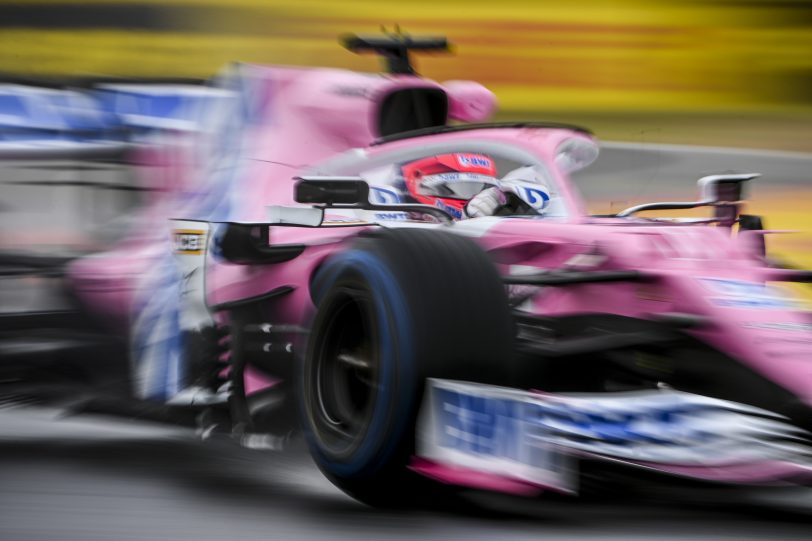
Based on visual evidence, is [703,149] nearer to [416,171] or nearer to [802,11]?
[802,11]

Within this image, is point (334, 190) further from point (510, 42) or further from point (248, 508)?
point (510, 42)

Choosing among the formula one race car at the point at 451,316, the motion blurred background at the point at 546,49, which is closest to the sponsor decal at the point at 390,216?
the formula one race car at the point at 451,316

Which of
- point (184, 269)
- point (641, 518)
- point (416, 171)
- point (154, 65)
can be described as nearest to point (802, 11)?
point (154, 65)

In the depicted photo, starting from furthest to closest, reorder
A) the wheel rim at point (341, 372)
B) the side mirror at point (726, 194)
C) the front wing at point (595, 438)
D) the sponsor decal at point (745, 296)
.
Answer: the side mirror at point (726, 194)
the wheel rim at point (341, 372)
the sponsor decal at point (745, 296)
the front wing at point (595, 438)

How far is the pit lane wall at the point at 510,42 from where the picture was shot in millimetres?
10305

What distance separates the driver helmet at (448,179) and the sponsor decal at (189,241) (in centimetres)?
85

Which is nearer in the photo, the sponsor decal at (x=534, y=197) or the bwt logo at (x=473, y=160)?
the sponsor decal at (x=534, y=197)

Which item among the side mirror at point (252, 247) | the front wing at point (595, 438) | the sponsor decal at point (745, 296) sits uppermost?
the side mirror at point (252, 247)

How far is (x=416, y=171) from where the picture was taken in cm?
516

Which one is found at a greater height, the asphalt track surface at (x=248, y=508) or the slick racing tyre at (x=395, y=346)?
the slick racing tyre at (x=395, y=346)

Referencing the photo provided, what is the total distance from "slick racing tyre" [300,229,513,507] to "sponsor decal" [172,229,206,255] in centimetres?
128

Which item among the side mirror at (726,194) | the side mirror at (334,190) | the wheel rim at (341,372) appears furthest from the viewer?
the side mirror at (726,194)

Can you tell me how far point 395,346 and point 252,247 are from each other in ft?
4.53

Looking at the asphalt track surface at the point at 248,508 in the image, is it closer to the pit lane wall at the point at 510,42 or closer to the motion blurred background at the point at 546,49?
the motion blurred background at the point at 546,49
